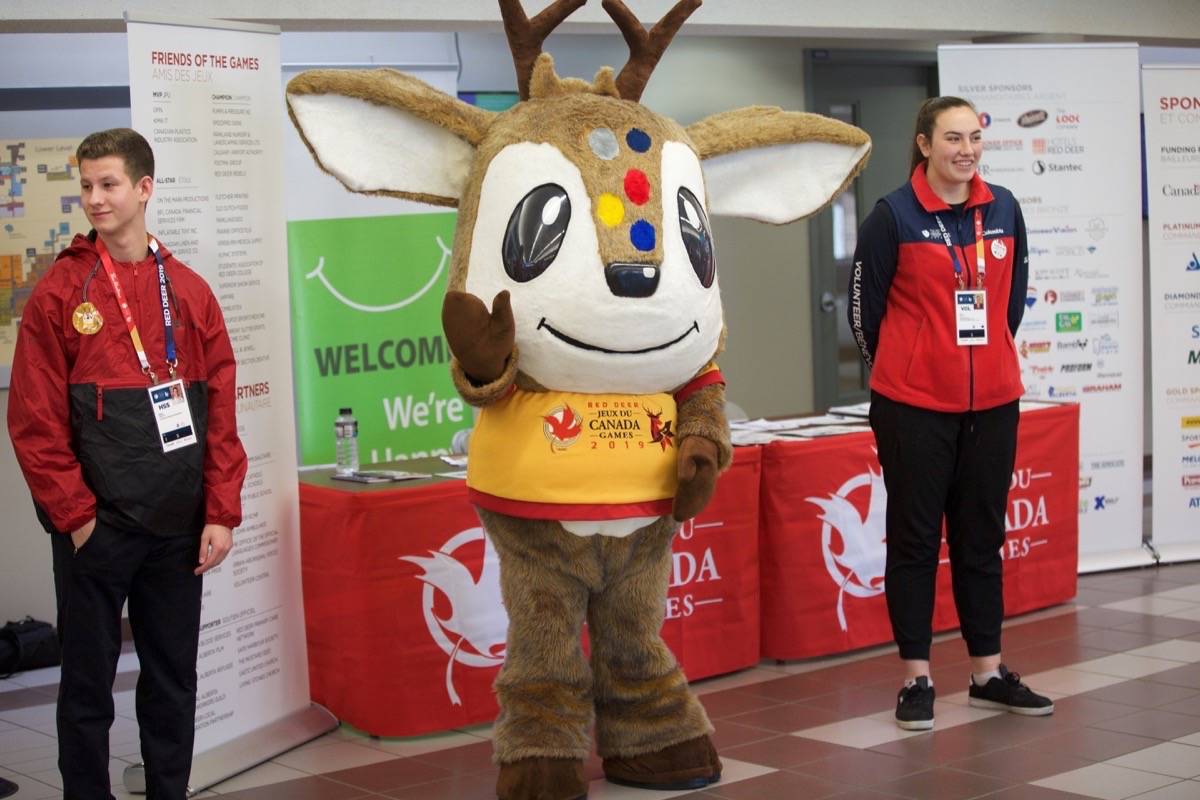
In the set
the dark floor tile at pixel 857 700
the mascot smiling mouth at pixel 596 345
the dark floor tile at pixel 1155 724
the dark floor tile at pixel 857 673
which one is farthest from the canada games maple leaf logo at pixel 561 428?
the dark floor tile at pixel 1155 724

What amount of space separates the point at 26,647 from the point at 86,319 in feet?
9.23

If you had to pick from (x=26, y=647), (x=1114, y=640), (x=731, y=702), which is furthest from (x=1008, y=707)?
(x=26, y=647)

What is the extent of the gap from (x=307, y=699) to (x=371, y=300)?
2184mm

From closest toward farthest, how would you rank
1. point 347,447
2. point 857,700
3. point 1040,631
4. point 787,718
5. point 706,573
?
point 787,718
point 857,700
point 347,447
point 706,573
point 1040,631

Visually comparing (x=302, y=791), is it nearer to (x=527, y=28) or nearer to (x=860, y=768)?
(x=860, y=768)

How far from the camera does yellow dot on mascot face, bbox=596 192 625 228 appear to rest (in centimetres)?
368

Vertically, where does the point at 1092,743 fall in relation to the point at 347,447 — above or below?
below

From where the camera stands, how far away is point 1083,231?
22.1 feet

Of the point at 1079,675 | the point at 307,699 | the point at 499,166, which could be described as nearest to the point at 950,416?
the point at 1079,675

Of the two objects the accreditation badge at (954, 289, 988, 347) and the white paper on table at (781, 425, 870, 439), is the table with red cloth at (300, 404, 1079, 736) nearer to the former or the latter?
the white paper on table at (781, 425, 870, 439)

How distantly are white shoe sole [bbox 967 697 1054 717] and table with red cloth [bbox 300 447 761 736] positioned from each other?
149 cm

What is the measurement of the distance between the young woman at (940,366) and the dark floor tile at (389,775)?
141 centimetres

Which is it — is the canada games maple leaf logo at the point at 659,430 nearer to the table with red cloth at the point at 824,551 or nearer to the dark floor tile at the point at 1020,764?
the dark floor tile at the point at 1020,764

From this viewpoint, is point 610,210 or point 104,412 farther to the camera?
point 610,210
